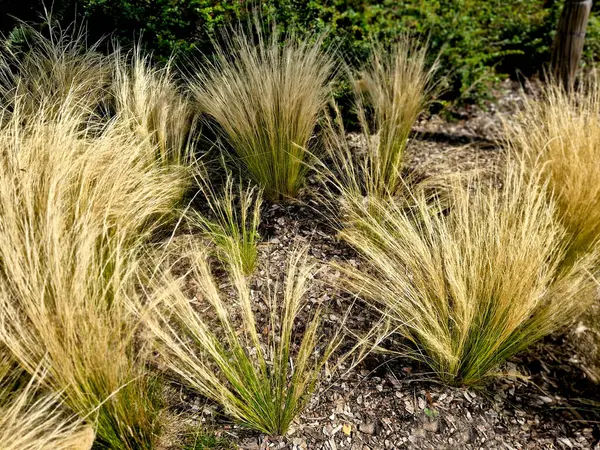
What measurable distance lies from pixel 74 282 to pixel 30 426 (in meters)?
0.44

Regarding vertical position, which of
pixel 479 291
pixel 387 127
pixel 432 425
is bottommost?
pixel 432 425

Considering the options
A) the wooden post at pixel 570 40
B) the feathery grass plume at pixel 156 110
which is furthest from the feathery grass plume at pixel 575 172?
the feathery grass plume at pixel 156 110

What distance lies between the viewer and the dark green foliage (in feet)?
11.4

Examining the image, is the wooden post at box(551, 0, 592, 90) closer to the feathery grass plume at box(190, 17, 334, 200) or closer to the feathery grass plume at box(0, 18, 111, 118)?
the feathery grass plume at box(190, 17, 334, 200)

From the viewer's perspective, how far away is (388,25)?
3871mm

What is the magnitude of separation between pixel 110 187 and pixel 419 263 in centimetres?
134

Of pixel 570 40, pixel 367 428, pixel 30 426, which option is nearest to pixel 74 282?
pixel 30 426

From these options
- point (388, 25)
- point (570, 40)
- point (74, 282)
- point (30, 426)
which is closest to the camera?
point (30, 426)

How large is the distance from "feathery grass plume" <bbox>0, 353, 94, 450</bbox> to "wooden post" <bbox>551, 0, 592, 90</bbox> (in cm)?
331

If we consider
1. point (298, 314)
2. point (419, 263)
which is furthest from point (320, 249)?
point (419, 263)

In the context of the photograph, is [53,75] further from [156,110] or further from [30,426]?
[30,426]

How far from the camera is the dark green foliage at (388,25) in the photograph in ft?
11.4

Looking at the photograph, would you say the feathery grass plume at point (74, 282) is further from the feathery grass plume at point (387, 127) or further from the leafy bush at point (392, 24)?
the leafy bush at point (392, 24)

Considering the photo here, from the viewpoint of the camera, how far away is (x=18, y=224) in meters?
2.02
